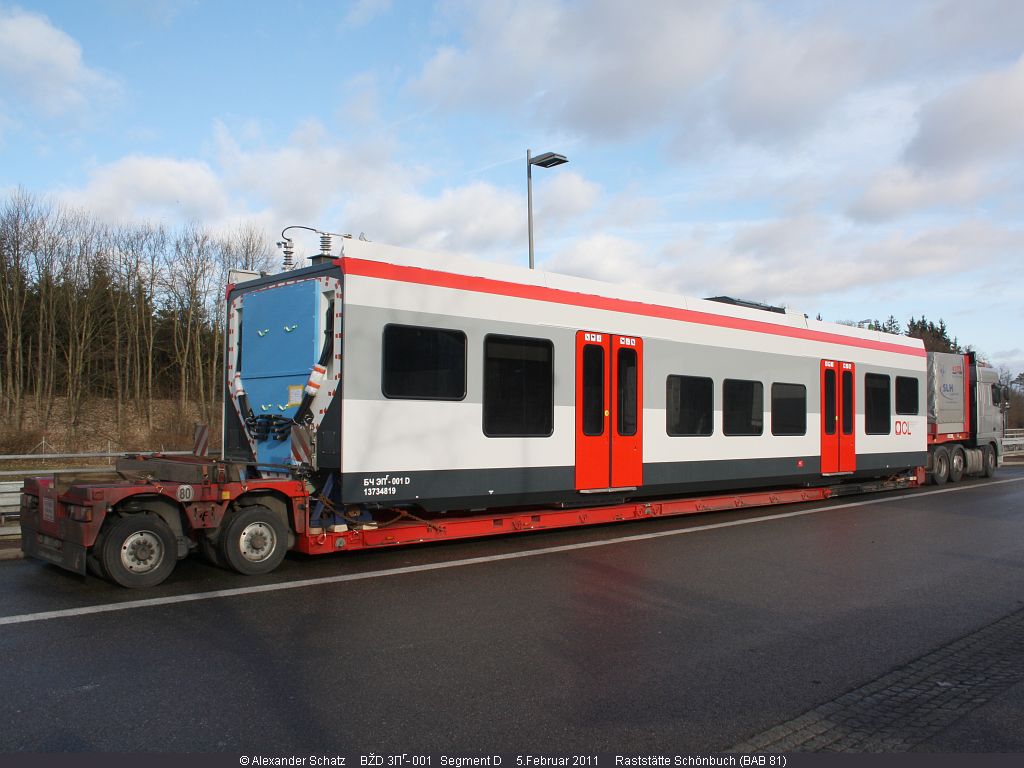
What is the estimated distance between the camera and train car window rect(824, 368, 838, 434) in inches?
561

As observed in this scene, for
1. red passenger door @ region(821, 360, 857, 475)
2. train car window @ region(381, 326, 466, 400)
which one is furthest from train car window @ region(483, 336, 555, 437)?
red passenger door @ region(821, 360, 857, 475)

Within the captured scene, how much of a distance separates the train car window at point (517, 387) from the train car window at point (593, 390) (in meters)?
0.62

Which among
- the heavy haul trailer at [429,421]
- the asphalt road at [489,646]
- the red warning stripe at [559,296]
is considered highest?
the red warning stripe at [559,296]

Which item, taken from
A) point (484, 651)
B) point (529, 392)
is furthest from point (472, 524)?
point (484, 651)

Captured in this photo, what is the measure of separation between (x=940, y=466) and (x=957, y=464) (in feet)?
3.46

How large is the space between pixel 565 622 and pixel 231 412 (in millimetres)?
5305

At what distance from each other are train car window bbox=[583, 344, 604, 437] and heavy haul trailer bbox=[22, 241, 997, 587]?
27 mm

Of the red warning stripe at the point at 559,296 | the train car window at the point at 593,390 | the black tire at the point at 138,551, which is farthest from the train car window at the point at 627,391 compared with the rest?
the black tire at the point at 138,551

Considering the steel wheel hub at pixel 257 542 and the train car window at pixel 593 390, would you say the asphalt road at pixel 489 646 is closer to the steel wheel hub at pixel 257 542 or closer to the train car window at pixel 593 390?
the steel wheel hub at pixel 257 542

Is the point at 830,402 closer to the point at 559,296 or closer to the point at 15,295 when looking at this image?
the point at 559,296

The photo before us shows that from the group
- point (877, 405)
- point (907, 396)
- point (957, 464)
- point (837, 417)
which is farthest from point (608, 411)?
point (957, 464)

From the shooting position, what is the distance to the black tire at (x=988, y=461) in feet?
70.3

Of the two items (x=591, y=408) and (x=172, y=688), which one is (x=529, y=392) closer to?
(x=591, y=408)

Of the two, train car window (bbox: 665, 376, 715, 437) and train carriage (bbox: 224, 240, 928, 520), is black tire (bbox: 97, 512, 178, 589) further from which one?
train car window (bbox: 665, 376, 715, 437)
